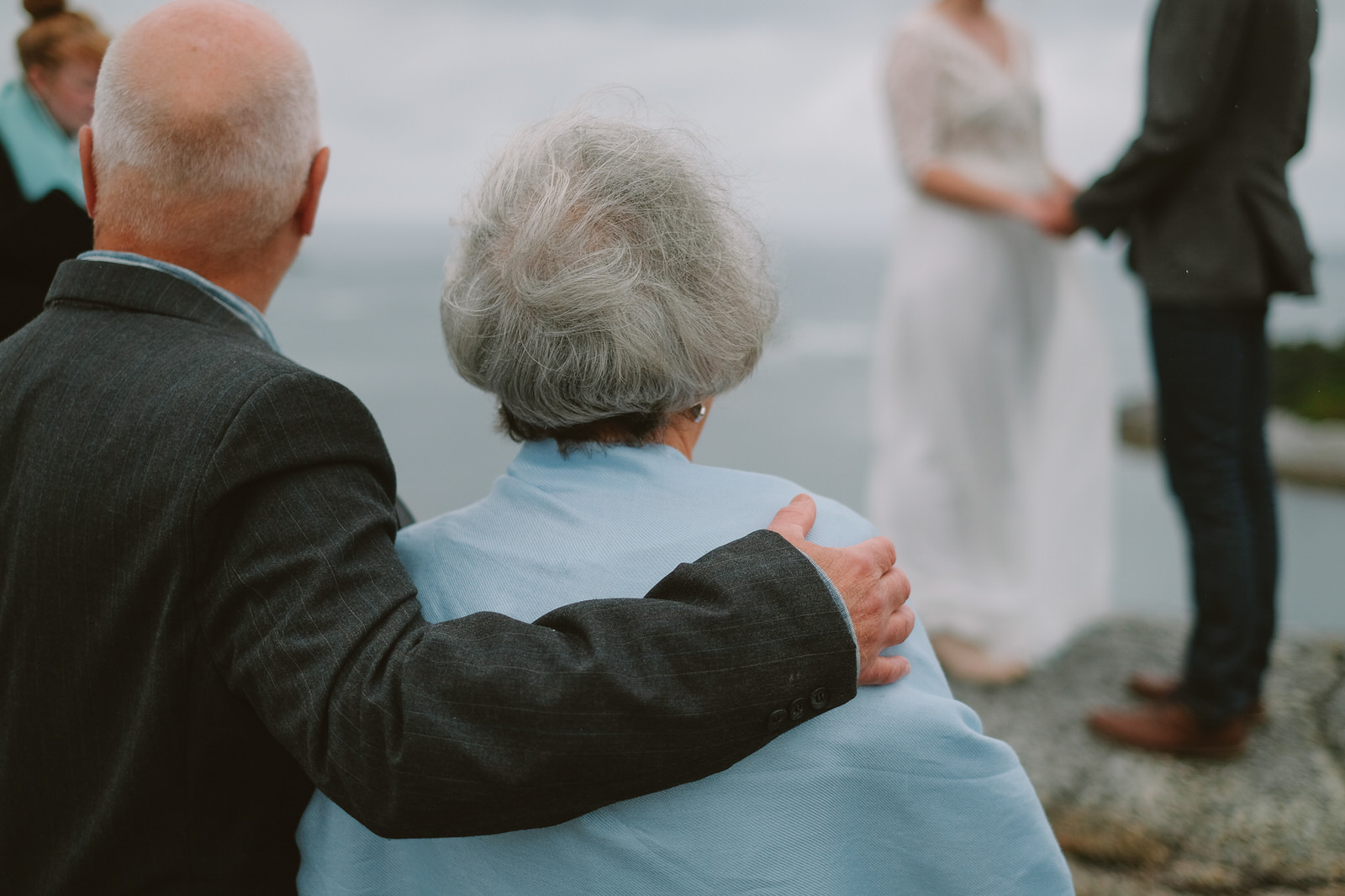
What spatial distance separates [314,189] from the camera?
1146 mm

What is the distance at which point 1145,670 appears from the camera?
284 cm

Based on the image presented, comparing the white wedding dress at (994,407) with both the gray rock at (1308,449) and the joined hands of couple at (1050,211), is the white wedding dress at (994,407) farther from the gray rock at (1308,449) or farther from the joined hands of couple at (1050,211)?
the gray rock at (1308,449)

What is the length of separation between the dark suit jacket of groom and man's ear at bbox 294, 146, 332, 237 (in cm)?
169

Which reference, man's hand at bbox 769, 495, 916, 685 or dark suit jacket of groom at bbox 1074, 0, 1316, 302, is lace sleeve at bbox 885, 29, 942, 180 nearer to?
dark suit jacket of groom at bbox 1074, 0, 1316, 302

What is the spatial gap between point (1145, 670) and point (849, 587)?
7.51 ft

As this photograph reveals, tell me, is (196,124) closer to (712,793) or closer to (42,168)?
(712,793)

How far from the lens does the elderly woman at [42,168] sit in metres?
1.87

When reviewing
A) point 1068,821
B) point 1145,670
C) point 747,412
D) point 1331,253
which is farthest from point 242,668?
point 747,412

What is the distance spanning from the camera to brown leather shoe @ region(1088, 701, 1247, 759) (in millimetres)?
2318

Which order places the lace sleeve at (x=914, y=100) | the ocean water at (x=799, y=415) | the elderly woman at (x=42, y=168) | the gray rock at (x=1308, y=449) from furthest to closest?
the gray rock at (x=1308, y=449) < the ocean water at (x=799, y=415) < the lace sleeve at (x=914, y=100) < the elderly woman at (x=42, y=168)

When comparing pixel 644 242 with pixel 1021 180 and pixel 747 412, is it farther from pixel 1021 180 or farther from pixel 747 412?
pixel 747 412

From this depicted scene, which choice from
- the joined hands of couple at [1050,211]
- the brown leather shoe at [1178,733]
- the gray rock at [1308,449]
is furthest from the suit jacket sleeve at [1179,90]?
the gray rock at [1308,449]

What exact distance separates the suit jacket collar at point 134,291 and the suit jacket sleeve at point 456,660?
0.64 ft

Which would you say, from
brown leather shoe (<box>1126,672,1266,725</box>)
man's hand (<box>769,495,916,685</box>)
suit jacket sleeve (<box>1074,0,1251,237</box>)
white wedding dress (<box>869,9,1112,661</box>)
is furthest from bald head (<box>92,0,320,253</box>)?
brown leather shoe (<box>1126,672,1266,725</box>)
